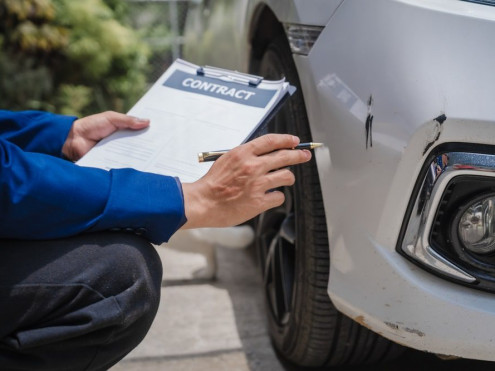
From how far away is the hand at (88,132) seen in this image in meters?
1.80

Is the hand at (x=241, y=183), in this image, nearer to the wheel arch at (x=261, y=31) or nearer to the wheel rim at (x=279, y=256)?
the wheel rim at (x=279, y=256)

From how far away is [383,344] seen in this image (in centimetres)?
182

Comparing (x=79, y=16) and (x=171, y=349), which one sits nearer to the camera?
(x=171, y=349)

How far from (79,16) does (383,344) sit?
20.6 ft

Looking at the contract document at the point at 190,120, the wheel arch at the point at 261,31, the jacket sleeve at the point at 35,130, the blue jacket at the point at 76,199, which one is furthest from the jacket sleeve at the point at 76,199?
the wheel arch at the point at 261,31

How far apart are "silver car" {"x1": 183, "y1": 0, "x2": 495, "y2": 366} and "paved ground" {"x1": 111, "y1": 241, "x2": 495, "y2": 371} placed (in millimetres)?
622

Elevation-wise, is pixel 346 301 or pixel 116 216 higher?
pixel 116 216

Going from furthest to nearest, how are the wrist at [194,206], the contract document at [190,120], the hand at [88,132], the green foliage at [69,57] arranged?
the green foliage at [69,57]
the hand at [88,132]
the contract document at [190,120]
the wrist at [194,206]

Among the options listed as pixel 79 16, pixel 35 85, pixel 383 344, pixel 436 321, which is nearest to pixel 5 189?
pixel 436 321

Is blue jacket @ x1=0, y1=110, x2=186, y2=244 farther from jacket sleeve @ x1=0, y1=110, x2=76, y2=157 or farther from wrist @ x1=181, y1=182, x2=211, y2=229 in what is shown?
jacket sleeve @ x1=0, y1=110, x2=76, y2=157

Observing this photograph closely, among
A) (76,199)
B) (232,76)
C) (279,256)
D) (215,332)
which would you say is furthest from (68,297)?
(215,332)

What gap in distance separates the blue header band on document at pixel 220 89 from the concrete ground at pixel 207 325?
89 centimetres

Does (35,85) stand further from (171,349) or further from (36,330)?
(36,330)

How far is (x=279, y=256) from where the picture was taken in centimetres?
202
